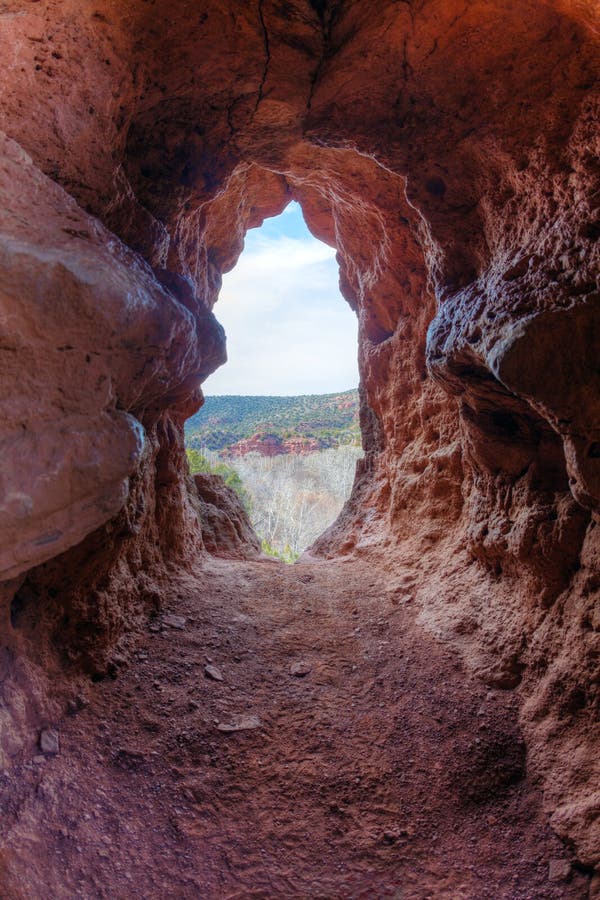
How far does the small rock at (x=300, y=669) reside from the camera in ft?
9.42

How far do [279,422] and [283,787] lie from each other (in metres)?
29.7

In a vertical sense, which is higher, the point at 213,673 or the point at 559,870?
the point at 213,673

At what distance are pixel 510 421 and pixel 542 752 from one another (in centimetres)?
175

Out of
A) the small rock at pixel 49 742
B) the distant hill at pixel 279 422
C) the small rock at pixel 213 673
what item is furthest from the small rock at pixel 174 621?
the distant hill at pixel 279 422

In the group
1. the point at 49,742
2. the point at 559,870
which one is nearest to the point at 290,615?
the point at 49,742

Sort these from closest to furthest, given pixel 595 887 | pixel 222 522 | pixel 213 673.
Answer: pixel 595 887 < pixel 213 673 < pixel 222 522

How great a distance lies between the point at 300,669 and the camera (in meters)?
2.91

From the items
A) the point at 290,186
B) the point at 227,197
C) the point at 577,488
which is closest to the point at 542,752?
the point at 577,488

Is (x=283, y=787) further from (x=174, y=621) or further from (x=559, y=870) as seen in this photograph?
(x=174, y=621)

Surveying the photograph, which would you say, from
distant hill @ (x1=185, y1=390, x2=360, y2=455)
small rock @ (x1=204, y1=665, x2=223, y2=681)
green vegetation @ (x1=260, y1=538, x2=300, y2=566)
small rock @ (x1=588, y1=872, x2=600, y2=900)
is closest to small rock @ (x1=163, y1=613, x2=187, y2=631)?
small rock @ (x1=204, y1=665, x2=223, y2=681)

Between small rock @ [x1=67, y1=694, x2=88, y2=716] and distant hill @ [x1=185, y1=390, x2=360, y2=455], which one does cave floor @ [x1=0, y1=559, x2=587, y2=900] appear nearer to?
small rock @ [x1=67, y1=694, x2=88, y2=716]

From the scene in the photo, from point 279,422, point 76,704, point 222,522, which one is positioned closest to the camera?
point 76,704

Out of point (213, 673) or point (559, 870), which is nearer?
point (559, 870)

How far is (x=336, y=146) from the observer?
322 centimetres
